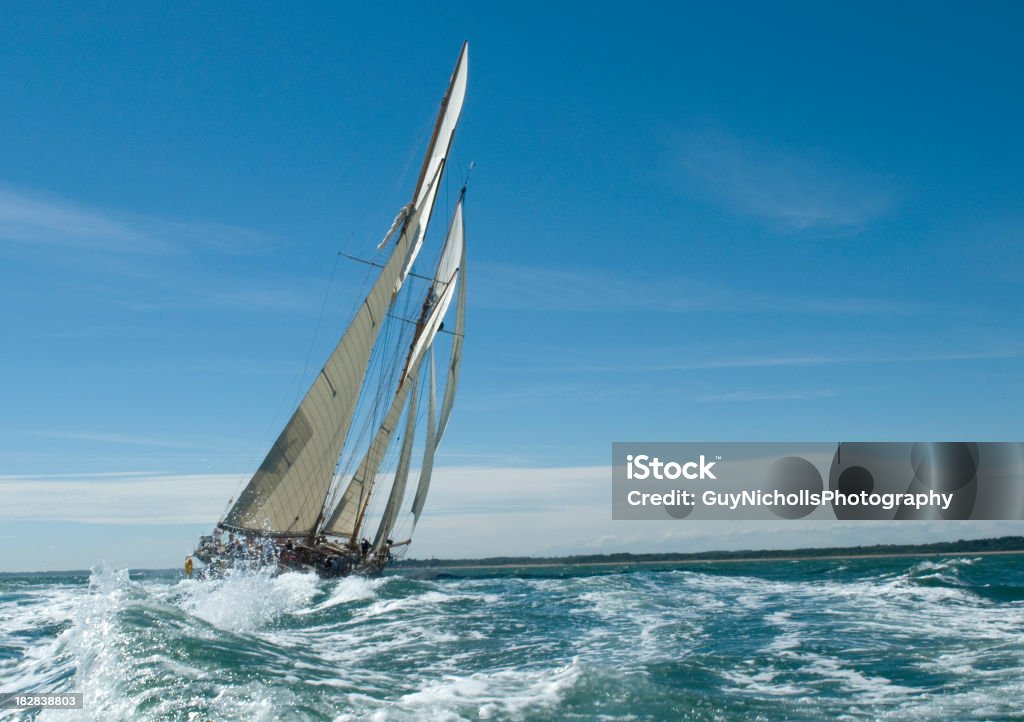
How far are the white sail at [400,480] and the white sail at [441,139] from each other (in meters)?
7.49

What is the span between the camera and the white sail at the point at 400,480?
4175 cm

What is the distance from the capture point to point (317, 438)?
3391 cm

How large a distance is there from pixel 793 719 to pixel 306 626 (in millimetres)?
13719

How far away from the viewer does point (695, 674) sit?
514 inches

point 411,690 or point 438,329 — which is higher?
point 438,329

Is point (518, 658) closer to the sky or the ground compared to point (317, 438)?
closer to the ground

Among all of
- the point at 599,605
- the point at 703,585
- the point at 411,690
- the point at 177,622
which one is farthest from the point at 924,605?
the point at 177,622

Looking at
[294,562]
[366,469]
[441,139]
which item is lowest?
[294,562]

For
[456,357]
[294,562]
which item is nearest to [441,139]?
[456,357]

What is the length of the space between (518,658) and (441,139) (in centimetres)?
3267

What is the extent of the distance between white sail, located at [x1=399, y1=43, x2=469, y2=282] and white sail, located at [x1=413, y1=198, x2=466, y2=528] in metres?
3.20

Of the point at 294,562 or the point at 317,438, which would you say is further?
the point at 294,562

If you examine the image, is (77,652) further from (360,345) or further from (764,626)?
(360,345)

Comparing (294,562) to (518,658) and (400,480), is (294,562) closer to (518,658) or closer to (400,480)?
(400,480)
